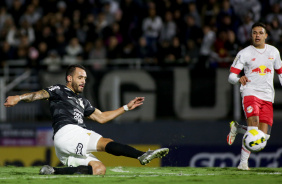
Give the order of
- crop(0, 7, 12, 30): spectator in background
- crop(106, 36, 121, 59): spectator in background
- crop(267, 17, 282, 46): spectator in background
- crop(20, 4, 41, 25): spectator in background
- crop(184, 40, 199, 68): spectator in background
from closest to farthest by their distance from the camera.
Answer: crop(267, 17, 282, 46): spectator in background, crop(184, 40, 199, 68): spectator in background, crop(106, 36, 121, 59): spectator in background, crop(20, 4, 41, 25): spectator in background, crop(0, 7, 12, 30): spectator in background

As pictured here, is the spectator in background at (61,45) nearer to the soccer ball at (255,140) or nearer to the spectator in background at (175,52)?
the spectator in background at (175,52)

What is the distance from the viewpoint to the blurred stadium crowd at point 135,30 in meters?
15.3

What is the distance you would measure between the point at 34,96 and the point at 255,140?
326 centimetres

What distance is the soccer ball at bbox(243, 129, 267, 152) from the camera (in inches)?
355

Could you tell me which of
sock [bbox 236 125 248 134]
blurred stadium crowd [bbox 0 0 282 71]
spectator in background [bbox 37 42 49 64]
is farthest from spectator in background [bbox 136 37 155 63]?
sock [bbox 236 125 248 134]

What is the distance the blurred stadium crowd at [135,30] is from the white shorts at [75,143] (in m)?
6.63

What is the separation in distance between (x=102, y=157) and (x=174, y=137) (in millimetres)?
1810

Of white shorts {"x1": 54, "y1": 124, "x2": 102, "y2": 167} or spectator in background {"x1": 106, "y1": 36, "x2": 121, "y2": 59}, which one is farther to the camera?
spectator in background {"x1": 106, "y1": 36, "x2": 121, "y2": 59}

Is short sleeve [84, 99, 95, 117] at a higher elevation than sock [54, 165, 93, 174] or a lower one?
higher

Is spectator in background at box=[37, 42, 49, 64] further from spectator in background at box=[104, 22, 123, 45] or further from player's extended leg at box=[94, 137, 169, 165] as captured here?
player's extended leg at box=[94, 137, 169, 165]

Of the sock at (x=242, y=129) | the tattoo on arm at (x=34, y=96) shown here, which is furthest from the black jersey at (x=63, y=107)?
the sock at (x=242, y=129)

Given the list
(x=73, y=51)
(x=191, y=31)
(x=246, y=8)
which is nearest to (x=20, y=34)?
(x=73, y=51)

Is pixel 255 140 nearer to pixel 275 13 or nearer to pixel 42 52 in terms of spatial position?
pixel 275 13

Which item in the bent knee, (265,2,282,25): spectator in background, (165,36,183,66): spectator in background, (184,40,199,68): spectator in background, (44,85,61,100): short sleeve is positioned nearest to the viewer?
the bent knee
